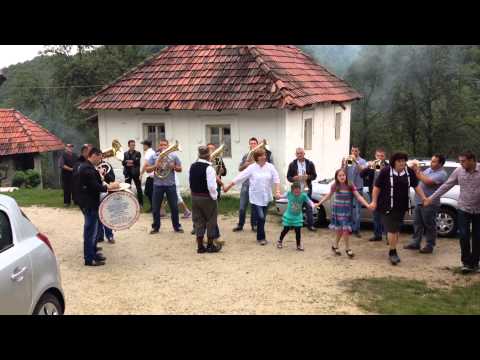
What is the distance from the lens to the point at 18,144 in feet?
79.3

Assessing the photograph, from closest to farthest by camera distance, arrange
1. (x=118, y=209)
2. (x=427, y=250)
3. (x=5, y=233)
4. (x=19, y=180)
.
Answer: (x=5, y=233), (x=118, y=209), (x=427, y=250), (x=19, y=180)

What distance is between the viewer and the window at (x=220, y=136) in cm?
1518

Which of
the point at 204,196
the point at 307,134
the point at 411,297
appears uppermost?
the point at 307,134

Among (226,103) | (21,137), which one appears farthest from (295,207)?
(21,137)

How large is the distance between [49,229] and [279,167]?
6.42 metres

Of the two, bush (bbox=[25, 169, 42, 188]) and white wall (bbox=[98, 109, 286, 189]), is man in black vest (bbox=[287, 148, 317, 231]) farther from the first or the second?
bush (bbox=[25, 169, 42, 188])

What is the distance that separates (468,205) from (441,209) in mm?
2330

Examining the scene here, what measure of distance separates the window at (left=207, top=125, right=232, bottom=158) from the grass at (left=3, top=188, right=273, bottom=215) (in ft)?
5.42

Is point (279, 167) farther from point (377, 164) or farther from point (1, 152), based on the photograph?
point (1, 152)

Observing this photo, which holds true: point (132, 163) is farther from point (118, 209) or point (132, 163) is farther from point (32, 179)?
point (32, 179)

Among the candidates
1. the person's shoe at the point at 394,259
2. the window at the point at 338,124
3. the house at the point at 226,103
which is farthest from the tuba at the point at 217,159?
the window at the point at 338,124

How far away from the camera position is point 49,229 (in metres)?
11.1

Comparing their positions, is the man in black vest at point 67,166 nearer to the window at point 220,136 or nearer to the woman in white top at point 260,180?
the window at point 220,136

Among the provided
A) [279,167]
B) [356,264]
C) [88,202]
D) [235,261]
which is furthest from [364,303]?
[279,167]
